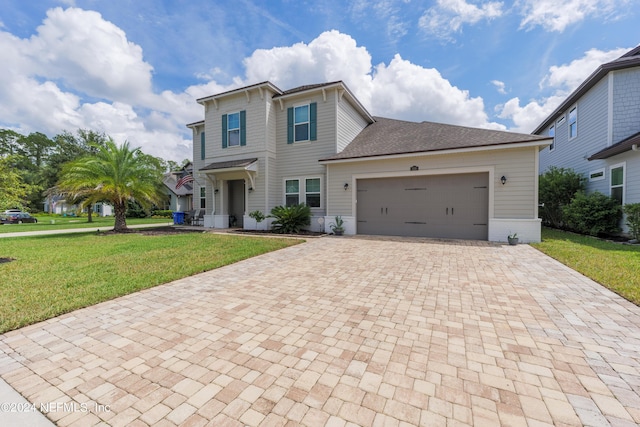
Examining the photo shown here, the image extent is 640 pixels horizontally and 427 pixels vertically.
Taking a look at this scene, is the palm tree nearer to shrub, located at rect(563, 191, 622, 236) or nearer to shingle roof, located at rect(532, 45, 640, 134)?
shrub, located at rect(563, 191, 622, 236)

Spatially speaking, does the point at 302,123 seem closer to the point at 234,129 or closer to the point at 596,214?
the point at 234,129

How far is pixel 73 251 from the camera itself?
7.38m

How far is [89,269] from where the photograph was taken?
17.7ft

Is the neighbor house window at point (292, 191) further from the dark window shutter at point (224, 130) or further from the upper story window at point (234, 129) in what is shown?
the dark window shutter at point (224, 130)

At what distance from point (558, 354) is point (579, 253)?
616cm

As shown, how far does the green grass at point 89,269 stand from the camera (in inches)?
141

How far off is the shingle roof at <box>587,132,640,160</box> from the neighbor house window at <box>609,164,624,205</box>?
560 mm

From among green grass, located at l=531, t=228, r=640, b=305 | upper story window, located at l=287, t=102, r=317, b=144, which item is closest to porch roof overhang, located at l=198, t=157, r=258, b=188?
upper story window, located at l=287, t=102, r=317, b=144

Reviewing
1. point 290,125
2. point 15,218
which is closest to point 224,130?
point 290,125

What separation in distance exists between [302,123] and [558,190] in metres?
12.3

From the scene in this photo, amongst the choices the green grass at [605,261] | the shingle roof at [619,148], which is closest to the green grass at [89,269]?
the green grass at [605,261]

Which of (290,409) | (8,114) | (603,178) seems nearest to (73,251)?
(290,409)

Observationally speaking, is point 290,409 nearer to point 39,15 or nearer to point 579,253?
point 579,253

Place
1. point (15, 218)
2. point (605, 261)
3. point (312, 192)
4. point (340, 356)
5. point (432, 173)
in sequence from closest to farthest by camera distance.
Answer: point (340, 356), point (605, 261), point (432, 173), point (312, 192), point (15, 218)
